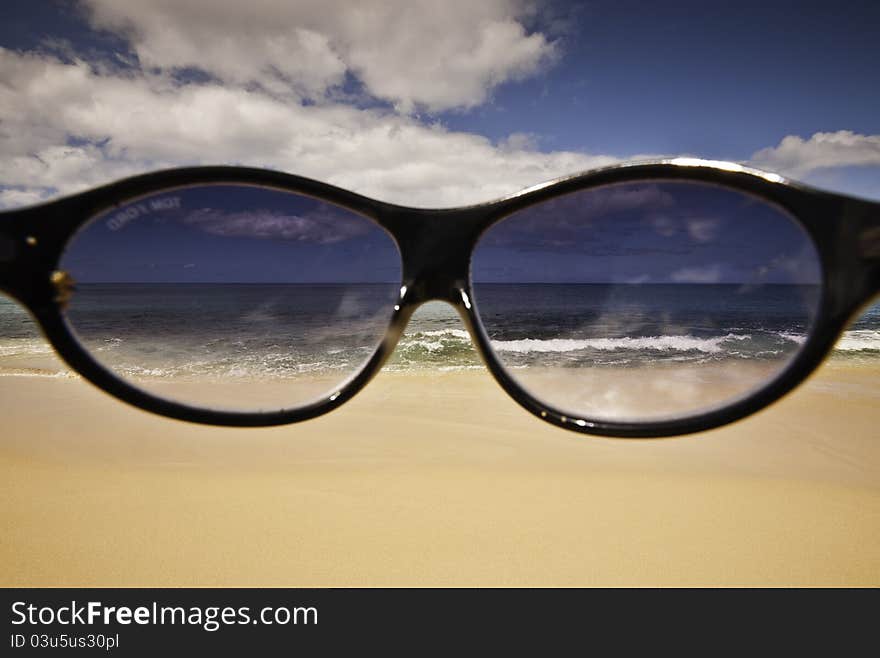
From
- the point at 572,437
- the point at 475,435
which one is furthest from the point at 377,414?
the point at 572,437

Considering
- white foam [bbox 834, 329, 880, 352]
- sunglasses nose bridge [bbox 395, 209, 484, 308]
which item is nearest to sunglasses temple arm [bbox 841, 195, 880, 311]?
sunglasses nose bridge [bbox 395, 209, 484, 308]

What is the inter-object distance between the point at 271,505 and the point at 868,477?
2443 mm

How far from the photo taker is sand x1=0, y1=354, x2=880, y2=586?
130 cm

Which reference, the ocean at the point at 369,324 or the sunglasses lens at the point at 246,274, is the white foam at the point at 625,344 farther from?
the sunglasses lens at the point at 246,274

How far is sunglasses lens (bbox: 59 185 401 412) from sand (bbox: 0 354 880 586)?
1.54 feet

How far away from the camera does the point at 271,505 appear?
5.24 ft

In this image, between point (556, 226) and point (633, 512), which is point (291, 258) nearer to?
point (556, 226)

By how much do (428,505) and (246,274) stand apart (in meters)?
0.97

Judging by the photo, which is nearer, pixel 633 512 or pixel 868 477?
pixel 633 512

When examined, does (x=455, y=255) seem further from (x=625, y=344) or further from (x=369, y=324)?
(x=625, y=344)

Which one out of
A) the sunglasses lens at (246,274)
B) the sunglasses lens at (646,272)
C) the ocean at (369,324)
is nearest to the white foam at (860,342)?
the ocean at (369,324)

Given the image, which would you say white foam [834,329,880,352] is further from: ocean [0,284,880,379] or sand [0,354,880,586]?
sand [0,354,880,586]

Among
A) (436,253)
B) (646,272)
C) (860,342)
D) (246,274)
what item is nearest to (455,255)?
(436,253)

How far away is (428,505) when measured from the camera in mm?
1643
